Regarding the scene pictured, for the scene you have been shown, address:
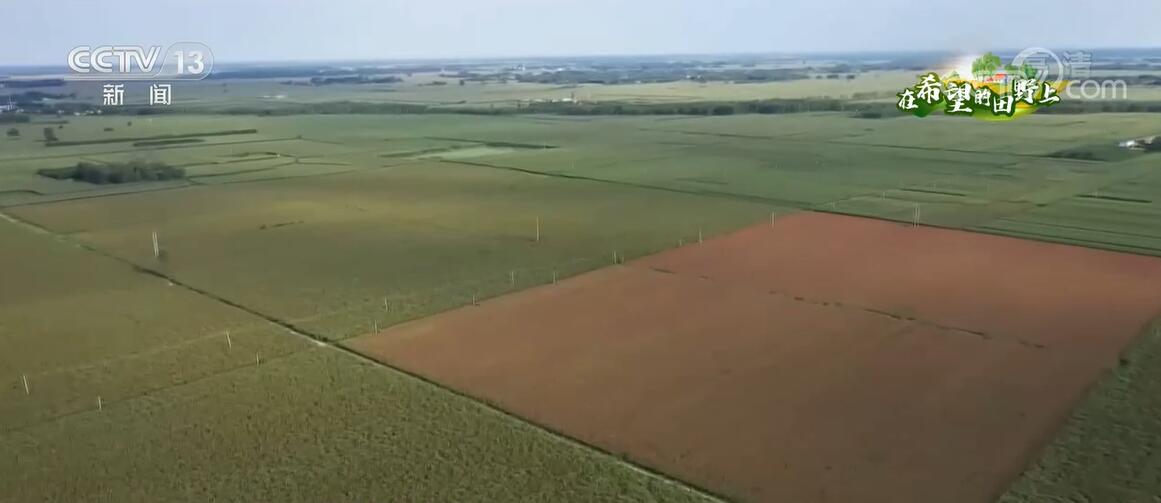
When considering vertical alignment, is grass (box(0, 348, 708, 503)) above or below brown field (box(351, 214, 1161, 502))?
below

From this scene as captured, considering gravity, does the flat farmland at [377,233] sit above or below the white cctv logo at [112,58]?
below

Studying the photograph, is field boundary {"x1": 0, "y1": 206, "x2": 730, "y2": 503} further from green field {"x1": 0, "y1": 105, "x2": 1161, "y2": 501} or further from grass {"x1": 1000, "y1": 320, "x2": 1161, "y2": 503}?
grass {"x1": 1000, "y1": 320, "x2": 1161, "y2": 503}

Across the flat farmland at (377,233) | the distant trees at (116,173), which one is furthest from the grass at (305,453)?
the distant trees at (116,173)

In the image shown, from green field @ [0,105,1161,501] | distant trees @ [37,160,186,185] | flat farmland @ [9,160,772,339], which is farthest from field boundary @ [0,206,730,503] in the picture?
distant trees @ [37,160,186,185]

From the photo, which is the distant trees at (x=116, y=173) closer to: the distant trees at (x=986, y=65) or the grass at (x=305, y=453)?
the grass at (x=305, y=453)

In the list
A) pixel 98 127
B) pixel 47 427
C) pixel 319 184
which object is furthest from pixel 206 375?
pixel 98 127
